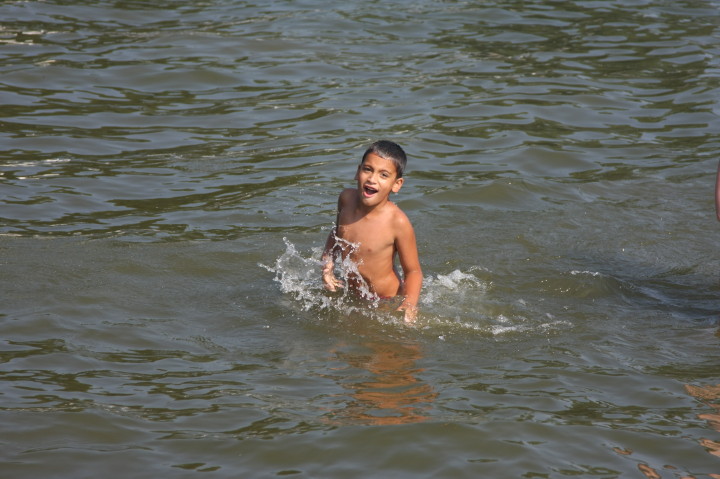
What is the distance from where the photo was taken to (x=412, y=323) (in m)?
6.36

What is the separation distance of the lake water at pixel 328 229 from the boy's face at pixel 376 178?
79 cm

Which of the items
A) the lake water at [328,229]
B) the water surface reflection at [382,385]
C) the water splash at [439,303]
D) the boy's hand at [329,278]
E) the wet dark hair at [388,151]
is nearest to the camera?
the lake water at [328,229]

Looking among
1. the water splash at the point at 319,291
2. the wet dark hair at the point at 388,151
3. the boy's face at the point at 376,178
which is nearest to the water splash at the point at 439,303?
the water splash at the point at 319,291

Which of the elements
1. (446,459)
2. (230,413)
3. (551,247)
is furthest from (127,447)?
(551,247)

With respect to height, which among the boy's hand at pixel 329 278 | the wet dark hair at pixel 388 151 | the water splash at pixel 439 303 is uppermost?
the wet dark hair at pixel 388 151

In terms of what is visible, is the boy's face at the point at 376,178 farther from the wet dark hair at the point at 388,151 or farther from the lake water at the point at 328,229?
the lake water at the point at 328,229

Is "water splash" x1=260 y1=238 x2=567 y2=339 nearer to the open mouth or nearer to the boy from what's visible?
the boy

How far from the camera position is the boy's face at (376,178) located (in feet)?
20.6

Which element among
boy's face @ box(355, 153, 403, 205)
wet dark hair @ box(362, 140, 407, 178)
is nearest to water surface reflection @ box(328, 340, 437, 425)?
boy's face @ box(355, 153, 403, 205)

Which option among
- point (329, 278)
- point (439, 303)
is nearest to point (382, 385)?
point (329, 278)

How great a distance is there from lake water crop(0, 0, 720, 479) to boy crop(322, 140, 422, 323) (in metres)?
0.22

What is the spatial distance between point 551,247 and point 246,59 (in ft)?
20.9

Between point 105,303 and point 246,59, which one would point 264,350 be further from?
point 246,59

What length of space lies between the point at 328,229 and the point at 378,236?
1.66 meters
